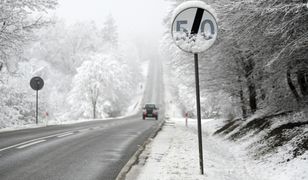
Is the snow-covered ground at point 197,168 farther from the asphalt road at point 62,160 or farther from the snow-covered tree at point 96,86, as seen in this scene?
the snow-covered tree at point 96,86

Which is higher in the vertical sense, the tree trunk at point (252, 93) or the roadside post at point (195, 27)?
the roadside post at point (195, 27)

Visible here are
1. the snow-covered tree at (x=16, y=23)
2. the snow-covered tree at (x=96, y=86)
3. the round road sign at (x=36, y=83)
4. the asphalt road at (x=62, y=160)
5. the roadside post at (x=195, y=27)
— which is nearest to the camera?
the roadside post at (x=195, y=27)

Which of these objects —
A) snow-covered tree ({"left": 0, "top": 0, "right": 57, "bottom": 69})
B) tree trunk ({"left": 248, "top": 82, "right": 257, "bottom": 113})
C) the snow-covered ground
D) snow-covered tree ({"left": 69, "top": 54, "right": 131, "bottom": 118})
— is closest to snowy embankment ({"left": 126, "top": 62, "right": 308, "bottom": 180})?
the snow-covered ground

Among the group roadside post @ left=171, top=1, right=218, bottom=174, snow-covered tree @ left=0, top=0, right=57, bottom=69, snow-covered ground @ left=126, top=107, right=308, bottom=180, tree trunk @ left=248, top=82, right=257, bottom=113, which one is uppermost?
snow-covered tree @ left=0, top=0, right=57, bottom=69

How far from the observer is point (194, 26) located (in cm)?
629

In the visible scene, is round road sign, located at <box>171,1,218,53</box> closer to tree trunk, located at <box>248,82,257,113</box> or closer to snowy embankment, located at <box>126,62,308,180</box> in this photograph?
snowy embankment, located at <box>126,62,308,180</box>

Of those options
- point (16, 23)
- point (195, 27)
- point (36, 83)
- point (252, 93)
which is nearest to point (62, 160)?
point (195, 27)

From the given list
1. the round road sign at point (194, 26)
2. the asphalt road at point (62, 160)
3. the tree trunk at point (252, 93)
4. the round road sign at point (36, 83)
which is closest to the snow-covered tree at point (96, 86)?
the round road sign at point (36, 83)

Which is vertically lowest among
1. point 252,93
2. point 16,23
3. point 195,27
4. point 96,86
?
point 252,93

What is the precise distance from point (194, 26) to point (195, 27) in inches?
1.0

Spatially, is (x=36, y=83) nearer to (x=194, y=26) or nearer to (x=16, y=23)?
(x=16, y=23)

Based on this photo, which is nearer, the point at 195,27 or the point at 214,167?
the point at 195,27

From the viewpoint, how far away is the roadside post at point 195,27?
20.4ft

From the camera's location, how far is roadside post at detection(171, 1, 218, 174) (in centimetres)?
621
